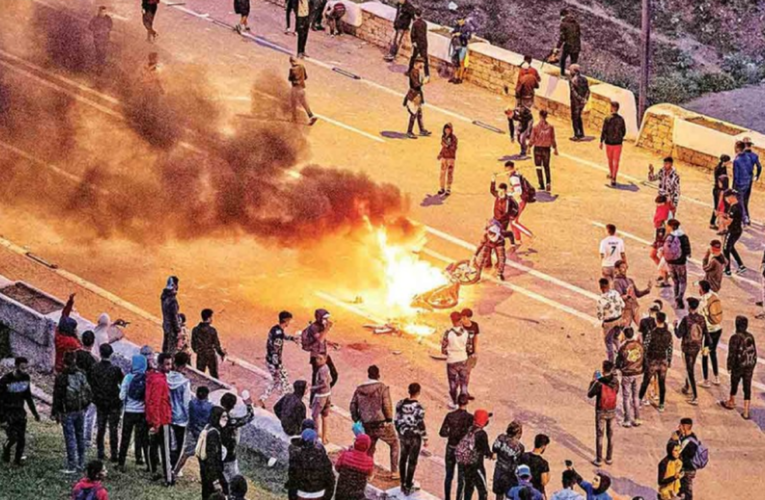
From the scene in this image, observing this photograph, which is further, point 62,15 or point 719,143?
point 62,15

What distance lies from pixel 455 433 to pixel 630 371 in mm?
3615

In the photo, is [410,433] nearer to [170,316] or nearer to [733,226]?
A: [170,316]

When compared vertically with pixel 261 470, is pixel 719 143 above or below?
above

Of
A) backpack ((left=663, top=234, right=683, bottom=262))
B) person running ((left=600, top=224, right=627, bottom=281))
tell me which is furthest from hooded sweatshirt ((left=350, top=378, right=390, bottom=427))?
backpack ((left=663, top=234, right=683, bottom=262))

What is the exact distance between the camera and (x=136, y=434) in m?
19.7

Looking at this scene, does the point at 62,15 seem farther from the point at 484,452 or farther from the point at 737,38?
the point at 484,452

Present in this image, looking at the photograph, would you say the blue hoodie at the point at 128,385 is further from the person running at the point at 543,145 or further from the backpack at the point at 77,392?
the person running at the point at 543,145

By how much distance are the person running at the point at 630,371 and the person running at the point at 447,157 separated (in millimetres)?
6896

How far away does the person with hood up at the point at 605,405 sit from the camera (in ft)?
69.9

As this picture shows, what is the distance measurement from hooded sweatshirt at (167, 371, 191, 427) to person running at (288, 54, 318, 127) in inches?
498

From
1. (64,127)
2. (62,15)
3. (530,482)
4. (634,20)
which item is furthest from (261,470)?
(634,20)

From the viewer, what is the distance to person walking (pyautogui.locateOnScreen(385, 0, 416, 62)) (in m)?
34.5

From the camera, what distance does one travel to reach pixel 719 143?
30.8m

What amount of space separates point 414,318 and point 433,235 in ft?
9.44
